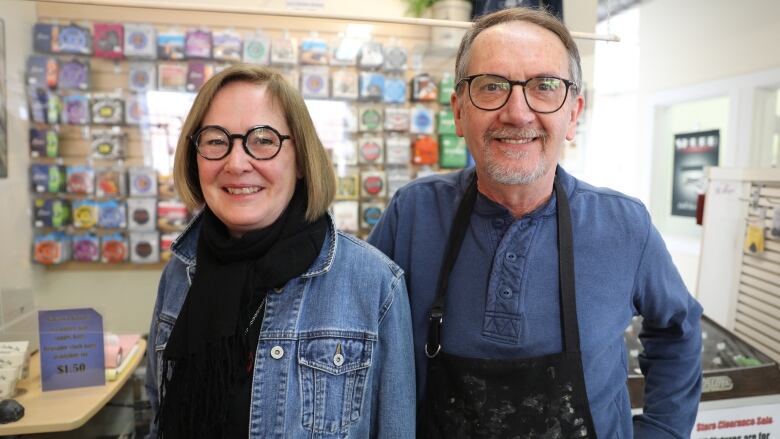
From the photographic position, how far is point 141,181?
361cm

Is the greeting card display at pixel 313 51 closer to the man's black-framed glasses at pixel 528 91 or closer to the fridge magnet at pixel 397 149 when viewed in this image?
the fridge magnet at pixel 397 149

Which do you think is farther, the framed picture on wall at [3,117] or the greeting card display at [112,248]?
the greeting card display at [112,248]

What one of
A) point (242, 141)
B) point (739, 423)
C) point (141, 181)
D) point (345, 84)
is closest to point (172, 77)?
point (141, 181)

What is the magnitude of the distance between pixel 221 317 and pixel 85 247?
9.47ft

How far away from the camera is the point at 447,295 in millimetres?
1351

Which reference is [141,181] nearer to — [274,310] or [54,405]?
[54,405]

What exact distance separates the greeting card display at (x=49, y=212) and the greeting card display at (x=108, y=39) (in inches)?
40.7

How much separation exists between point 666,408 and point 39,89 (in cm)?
386

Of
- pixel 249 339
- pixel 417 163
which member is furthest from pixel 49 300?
pixel 249 339

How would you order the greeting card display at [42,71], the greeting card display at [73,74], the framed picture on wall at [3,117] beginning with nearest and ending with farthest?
the framed picture on wall at [3,117] → the greeting card display at [42,71] → the greeting card display at [73,74]

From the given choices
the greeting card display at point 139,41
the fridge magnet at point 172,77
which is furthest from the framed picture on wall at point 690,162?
the greeting card display at point 139,41

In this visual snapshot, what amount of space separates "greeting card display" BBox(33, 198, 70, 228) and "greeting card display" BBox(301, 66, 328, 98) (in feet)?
5.91

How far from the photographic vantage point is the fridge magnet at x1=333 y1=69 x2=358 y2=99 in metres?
3.61

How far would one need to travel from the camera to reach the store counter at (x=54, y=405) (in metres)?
1.98
